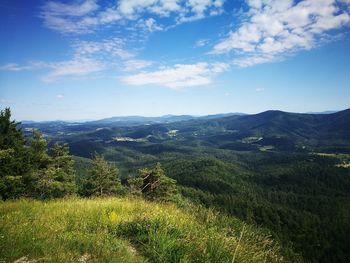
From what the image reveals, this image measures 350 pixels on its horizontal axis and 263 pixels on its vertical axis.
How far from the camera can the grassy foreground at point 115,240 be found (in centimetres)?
480

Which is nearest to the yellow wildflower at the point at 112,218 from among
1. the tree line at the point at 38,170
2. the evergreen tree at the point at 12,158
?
the tree line at the point at 38,170

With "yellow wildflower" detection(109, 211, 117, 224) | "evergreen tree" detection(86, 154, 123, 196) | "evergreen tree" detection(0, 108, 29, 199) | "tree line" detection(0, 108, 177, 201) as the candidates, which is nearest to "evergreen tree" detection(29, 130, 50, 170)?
"tree line" detection(0, 108, 177, 201)

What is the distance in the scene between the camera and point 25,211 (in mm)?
7691

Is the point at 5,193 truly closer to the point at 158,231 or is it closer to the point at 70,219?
the point at 70,219

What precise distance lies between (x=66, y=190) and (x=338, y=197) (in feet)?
679

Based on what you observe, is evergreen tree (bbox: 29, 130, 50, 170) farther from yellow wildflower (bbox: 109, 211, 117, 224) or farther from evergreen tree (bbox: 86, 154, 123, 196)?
yellow wildflower (bbox: 109, 211, 117, 224)

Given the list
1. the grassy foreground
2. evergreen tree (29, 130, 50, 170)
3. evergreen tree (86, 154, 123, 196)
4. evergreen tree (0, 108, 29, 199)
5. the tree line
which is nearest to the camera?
the grassy foreground

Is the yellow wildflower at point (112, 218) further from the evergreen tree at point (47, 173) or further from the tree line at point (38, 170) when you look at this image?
the evergreen tree at point (47, 173)

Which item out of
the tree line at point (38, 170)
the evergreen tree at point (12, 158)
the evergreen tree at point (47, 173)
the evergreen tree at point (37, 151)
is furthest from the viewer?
the evergreen tree at point (37, 151)

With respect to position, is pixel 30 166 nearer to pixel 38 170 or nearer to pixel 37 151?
pixel 38 170

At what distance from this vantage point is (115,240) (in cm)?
571

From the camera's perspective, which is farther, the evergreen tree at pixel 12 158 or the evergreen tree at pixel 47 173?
the evergreen tree at pixel 47 173

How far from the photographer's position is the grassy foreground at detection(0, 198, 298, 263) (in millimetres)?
4797

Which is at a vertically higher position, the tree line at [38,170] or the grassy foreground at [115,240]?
the grassy foreground at [115,240]
